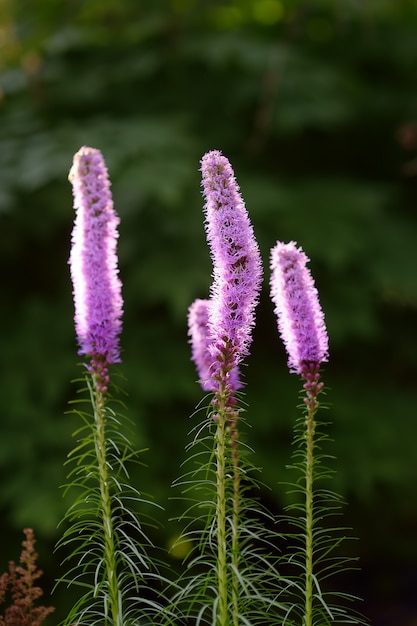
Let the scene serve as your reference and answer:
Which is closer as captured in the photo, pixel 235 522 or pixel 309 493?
pixel 309 493

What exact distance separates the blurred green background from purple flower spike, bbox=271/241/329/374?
2617 mm

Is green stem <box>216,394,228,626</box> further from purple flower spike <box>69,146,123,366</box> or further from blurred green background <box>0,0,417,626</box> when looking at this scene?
blurred green background <box>0,0,417,626</box>

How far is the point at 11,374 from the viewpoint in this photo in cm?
513

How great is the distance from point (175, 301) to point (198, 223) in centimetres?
70

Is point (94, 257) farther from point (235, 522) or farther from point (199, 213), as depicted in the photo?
point (199, 213)

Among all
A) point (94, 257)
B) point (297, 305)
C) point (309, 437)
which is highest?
point (94, 257)

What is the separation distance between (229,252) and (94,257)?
0.28 meters

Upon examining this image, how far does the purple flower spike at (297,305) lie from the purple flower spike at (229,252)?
7cm

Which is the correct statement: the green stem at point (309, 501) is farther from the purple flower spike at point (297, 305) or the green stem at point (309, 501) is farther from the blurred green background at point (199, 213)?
the blurred green background at point (199, 213)

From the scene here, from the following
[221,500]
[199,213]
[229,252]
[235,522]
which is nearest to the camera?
[229,252]

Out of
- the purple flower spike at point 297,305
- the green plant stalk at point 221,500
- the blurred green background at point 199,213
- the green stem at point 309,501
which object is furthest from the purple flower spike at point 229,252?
the blurred green background at point 199,213

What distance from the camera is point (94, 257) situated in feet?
5.88

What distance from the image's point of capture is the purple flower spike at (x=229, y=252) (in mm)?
1729

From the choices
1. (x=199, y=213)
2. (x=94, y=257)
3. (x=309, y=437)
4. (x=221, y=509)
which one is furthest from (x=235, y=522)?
(x=199, y=213)
